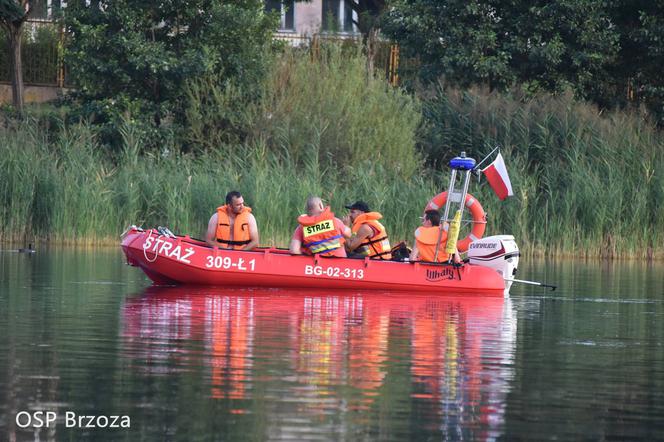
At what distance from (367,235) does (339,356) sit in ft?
25.3

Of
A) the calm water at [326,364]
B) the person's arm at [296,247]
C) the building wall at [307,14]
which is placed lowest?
the calm water at [326,364]

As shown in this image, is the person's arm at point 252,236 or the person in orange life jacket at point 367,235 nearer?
the person in orange life jacket at point 367,235

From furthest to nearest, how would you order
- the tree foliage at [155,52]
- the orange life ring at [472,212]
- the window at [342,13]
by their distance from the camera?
the window at [342,13] < the tree foliage at [155,52] < the orange life ring at [472,212]

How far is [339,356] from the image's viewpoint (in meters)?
13.1

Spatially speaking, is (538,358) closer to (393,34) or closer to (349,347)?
(349,347)

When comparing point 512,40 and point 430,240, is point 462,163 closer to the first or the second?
point 430,240

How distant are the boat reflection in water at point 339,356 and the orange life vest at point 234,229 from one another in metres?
1.47

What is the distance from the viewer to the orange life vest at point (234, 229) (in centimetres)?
2094

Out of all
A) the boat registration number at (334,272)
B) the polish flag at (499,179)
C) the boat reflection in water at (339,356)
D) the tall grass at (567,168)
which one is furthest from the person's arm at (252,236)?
the tall grass at (567,168)

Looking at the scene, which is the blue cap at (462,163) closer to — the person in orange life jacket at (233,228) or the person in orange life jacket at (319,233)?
the person in orange life jacket at (319,233)

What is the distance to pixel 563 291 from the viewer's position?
20969 mm

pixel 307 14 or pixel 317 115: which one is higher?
pixel 307 14

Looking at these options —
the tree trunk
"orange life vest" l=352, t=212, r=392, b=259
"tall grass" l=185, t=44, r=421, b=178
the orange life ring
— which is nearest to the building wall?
the tree trunk

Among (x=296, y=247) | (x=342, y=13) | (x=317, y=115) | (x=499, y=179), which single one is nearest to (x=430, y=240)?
(x=499, y=179)
